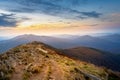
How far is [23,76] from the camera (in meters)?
30.1

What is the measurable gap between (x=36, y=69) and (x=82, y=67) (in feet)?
24.4

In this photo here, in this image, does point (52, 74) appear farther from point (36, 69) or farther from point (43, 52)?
point (43, 52)

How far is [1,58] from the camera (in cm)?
3734

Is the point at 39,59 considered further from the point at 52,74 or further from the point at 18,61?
the point at 52,74

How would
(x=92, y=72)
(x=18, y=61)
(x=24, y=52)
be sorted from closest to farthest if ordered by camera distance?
(x=92, y=72), (x=18, y=61), (x=24, y=52)

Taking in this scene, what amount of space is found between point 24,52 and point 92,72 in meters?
12.9

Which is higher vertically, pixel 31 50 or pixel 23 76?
pixel 31 50

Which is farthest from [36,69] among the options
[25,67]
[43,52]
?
[43,52]

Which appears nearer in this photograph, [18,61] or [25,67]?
[25,67]

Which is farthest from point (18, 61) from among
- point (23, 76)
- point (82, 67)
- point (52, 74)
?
point (82, 67)

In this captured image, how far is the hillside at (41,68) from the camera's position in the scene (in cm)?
3005

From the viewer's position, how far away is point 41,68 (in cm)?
3244

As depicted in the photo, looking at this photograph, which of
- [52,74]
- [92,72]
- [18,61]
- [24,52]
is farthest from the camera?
[24,52]

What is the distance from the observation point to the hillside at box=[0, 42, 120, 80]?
3005 centimetres
